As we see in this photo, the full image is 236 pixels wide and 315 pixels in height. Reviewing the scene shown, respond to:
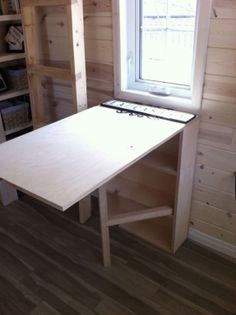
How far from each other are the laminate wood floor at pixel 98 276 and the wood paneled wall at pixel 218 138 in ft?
0.74

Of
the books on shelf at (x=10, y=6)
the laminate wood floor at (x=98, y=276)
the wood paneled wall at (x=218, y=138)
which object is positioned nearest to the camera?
the wood paneled wall at (x=218, y=138)

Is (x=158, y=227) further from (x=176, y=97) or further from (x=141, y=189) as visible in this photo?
(x=176, y=97)

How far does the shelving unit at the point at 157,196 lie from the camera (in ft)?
5.52

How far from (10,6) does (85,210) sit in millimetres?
1448

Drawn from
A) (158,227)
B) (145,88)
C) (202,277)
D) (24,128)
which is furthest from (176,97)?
(24,128)

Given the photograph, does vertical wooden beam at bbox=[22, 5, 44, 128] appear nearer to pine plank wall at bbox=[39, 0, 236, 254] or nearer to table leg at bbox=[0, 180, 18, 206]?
pine plank wall at bbox=[39, 0, 236, 254]

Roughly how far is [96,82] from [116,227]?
97 centimetres

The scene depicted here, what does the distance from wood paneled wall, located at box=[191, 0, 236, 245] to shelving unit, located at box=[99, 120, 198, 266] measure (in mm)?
71

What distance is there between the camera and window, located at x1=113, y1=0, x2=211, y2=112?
5.33ft

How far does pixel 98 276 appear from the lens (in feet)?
5.81

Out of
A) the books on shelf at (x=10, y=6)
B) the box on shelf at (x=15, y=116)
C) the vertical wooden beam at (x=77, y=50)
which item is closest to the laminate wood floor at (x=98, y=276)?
the box on shelf at (x=15, y=116)

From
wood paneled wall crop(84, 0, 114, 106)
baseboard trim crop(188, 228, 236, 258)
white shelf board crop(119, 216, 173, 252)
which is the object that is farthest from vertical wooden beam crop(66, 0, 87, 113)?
baseboard trim crop(188, 228, 236, 258)

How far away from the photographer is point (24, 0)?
74.5 inches

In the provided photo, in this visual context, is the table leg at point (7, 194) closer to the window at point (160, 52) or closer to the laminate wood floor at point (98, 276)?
the laminate wood floor at point (98, 276)
